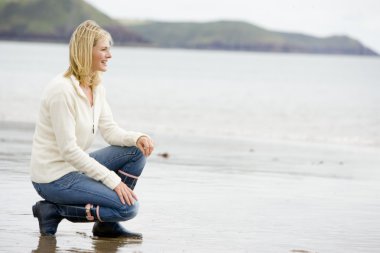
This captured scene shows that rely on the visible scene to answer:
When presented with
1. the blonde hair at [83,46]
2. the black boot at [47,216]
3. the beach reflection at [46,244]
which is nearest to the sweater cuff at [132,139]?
the blonde hair at [83,46]

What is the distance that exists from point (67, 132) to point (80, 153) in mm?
164

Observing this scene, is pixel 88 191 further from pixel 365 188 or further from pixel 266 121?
pixel 266 121

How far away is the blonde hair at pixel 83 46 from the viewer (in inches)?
226

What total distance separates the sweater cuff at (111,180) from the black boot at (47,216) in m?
0.45

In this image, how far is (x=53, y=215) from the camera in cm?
601

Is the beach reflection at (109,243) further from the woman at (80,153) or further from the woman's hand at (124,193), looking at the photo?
the woman's hand at (124,193)

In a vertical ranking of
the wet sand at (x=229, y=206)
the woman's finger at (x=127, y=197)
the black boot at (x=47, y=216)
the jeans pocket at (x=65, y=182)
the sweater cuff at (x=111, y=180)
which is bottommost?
the wet sand at (x=229, y=206)

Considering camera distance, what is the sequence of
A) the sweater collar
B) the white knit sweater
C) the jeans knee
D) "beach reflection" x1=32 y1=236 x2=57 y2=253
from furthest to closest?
the jeans knee → the sweater collar → the white knit sweater → "beach reflection" x1=32 y1=236 x2=57 y2=253

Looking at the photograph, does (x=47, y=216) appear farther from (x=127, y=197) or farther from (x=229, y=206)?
(x=229, y=206)

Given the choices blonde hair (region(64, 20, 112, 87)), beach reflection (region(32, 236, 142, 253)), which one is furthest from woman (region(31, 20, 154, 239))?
beach reflection (region(32, 236, 142, 253))

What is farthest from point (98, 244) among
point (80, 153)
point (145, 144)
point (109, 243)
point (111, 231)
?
point (145, 144)

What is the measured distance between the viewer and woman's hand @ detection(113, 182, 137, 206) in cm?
582

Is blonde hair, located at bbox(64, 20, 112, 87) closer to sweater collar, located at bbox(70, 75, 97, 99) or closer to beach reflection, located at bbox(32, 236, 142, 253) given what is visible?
sweater collar, located at bbox(70, 75, 97, 99)

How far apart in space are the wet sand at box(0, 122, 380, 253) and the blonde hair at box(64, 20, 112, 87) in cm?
116
